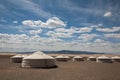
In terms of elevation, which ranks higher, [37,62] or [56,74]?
[37,62]

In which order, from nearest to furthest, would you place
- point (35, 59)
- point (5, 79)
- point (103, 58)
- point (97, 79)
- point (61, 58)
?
1. point (5, 79)
2. point (97, 79)
3. point (35, 59)
4. point (103, 58)
5. point (61, 58)

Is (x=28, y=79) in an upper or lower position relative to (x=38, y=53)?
lower

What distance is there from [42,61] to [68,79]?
37.7 ft

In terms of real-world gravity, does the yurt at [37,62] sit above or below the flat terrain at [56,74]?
above

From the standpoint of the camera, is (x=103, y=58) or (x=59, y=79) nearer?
(x=59, y=79)

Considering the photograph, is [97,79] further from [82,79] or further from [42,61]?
[42,61]

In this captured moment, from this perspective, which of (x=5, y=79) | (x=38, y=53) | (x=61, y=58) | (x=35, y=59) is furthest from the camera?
(x=61, y=58)

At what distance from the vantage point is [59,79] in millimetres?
17547

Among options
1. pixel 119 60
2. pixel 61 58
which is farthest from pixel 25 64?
pixel 119 60

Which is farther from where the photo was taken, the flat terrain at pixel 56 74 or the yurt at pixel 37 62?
the yurt at pixel 37 62

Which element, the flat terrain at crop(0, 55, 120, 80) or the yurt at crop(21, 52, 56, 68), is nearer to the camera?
the flat terrain at crop(0, 55, 120, 80)

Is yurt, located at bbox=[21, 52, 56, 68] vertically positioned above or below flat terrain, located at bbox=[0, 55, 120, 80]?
above

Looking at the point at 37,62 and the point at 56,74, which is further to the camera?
the point at 37,62

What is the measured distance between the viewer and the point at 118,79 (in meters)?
18.6
